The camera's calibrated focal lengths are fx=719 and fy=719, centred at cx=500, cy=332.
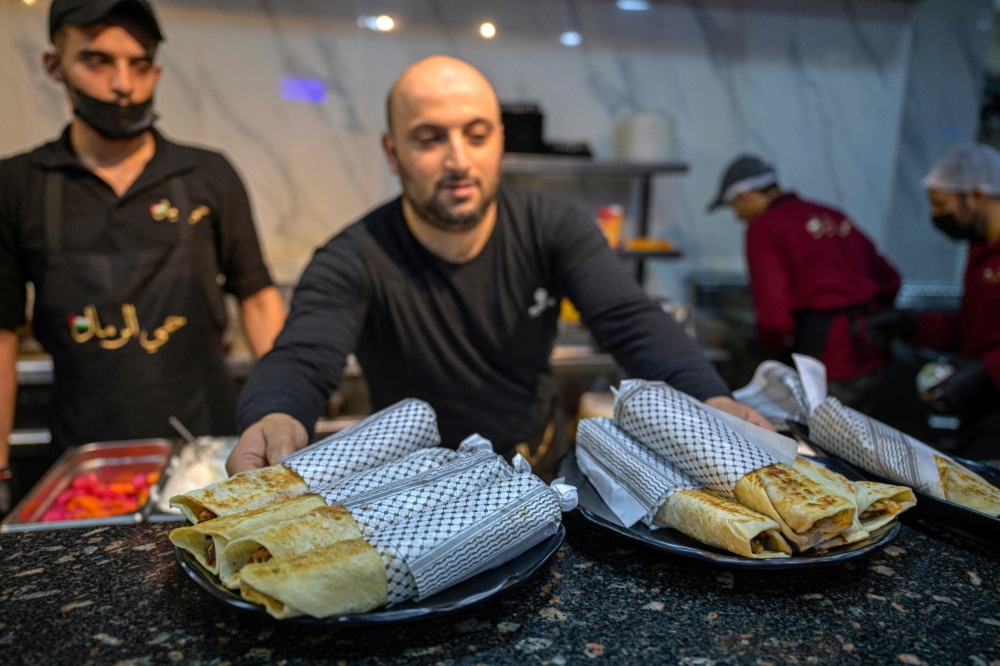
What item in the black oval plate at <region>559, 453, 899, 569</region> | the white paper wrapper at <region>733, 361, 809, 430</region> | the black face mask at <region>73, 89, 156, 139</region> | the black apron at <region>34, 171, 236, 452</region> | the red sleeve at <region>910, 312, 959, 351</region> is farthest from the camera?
the red sleeve at <region>910, 312, 959, 351</region>

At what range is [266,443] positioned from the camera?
1120mm

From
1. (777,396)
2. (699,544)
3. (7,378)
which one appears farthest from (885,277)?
(7,378)

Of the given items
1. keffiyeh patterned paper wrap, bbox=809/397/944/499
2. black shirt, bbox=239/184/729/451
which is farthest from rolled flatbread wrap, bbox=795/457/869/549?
black shirt, bbox=239/184/729/451

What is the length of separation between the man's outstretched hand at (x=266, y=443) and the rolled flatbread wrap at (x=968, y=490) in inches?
37.4

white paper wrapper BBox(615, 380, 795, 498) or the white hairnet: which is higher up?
the white hairnet

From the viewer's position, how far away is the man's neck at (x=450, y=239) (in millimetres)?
1816

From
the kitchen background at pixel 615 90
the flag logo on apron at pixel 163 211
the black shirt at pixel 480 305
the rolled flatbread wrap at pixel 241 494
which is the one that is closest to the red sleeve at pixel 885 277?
the kitchen background at pixel 615 90

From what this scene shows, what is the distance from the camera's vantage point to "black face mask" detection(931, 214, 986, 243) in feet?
10.2

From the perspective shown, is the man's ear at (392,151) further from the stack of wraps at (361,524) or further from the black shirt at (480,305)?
the stack of wraps at (361,524)

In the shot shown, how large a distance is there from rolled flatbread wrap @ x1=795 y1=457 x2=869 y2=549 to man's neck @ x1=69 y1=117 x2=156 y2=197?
2.12 meters

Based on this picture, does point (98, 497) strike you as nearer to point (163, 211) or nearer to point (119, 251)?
point (119, 251)

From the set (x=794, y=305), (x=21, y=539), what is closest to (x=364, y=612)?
(x=21, y=539)

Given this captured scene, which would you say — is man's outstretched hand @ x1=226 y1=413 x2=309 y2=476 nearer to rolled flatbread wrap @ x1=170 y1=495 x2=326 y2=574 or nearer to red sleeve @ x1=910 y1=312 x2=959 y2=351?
rolled flatbread wrap @ x1=170 y1=495 x2=326 y2=574

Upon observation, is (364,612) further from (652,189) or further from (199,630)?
(652,189)
